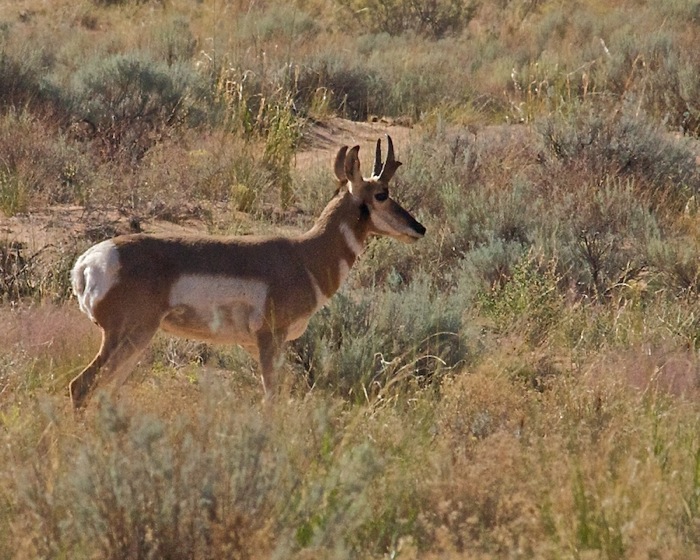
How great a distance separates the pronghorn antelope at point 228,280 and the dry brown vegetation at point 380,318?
11.8 inches

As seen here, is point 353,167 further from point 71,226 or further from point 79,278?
point 71,226

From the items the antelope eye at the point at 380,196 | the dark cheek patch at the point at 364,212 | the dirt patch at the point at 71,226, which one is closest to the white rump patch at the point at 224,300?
the dark cheek patch at the point at 364,212

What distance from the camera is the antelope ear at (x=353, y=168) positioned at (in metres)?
7.66

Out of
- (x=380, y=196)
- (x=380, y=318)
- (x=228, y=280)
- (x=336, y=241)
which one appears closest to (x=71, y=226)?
(x=380, y=318)

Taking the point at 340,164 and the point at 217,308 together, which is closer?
the point at 217,308

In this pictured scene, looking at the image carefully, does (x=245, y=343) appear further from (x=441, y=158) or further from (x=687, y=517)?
(x=441, y=158)

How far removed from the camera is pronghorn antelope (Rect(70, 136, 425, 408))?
688cm

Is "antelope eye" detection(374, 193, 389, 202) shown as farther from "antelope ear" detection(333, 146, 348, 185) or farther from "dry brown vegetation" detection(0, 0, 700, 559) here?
"dry brown vegetation" detection(0, 0, 700, 559)

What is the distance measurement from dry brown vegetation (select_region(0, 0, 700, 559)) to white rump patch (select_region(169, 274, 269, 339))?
339 millimetres

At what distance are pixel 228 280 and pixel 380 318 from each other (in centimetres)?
171

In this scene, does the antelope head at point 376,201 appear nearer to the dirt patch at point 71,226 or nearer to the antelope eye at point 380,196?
the antelope eye at point 380,196

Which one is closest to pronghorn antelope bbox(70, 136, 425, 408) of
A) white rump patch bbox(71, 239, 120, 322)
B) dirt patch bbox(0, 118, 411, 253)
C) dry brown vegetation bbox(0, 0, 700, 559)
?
white rump patch bbox(71, 239, 120, 322)

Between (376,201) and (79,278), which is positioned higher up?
(376,201)

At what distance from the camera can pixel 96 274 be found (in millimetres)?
Answer: 6855
